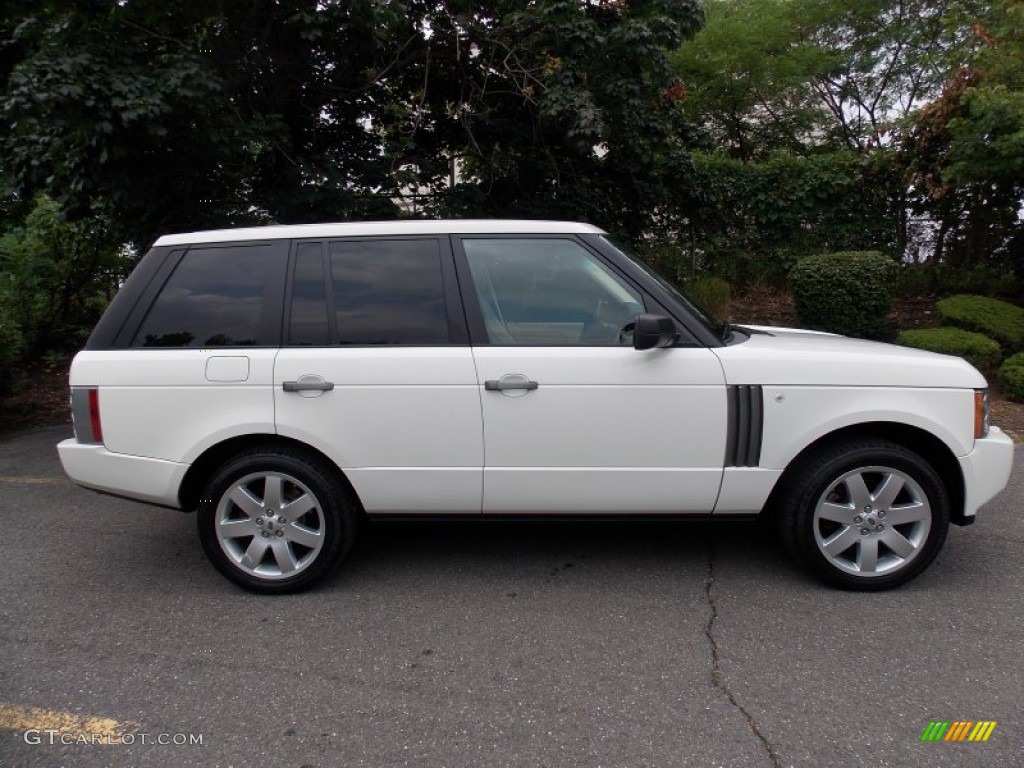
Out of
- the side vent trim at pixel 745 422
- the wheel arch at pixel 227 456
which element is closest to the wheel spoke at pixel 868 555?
the side vent trim at pixel 745 422

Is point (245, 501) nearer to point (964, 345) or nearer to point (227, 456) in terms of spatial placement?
point (227, 456)

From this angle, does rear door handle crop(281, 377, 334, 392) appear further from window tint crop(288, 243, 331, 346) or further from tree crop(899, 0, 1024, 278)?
tree crop(899, 0, 1024, 278)

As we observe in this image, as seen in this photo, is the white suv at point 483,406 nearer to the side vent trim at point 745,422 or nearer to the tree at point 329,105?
the side vent trim at point 745,422

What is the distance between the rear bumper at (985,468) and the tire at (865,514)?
14cm

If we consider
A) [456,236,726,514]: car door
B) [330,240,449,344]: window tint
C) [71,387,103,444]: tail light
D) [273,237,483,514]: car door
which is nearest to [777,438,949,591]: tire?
[456,236,726,514]: car door

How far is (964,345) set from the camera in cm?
756

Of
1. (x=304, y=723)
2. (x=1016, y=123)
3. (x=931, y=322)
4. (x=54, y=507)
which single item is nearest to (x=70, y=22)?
(x=54, y=507)

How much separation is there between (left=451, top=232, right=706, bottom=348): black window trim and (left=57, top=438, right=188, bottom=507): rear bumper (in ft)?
5.20

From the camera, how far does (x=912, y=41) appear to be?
12719 mm

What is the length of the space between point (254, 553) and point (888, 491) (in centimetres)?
307

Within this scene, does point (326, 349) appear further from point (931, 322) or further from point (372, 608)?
point (931, 322)

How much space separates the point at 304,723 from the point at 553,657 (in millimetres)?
1013

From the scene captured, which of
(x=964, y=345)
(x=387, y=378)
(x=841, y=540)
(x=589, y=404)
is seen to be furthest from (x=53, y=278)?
(x=964, y=345)

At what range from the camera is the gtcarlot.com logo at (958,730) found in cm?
247
